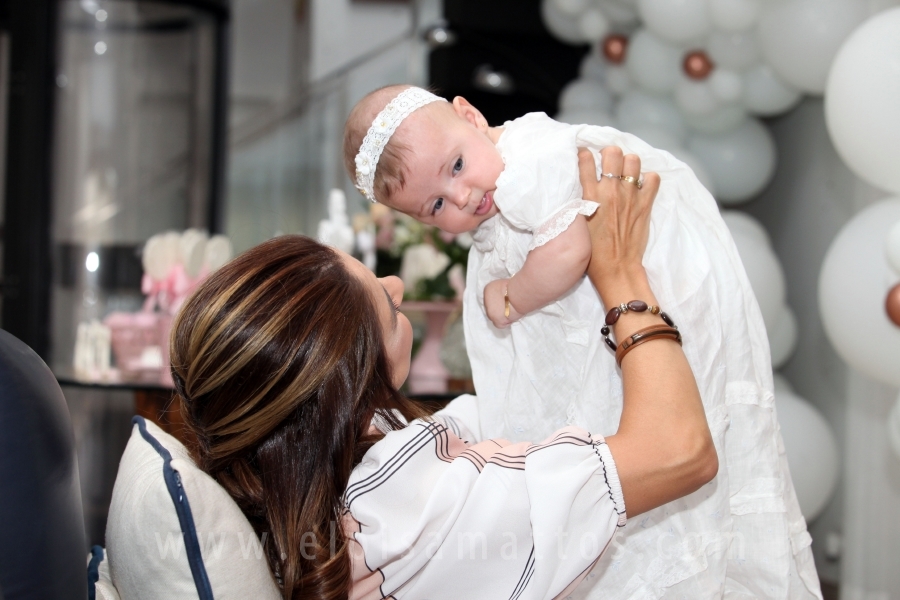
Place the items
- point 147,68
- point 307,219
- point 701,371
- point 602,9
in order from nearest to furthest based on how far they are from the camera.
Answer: point 701,371
point 602,9
point 147,68
point 307,219

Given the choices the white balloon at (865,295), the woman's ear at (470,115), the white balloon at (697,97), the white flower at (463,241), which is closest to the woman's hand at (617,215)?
the woman's ear at (470,115)

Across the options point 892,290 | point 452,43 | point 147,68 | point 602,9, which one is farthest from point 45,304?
point 892,290

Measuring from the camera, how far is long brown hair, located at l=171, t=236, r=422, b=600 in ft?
3.30

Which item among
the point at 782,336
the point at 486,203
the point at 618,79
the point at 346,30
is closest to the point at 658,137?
the point at 618,79

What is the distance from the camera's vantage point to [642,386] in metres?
1.08

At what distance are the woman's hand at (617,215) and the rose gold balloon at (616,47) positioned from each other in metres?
2.32

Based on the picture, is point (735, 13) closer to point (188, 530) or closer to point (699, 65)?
point (699, 65)

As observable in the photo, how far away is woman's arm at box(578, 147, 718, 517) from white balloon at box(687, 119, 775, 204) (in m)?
2.00

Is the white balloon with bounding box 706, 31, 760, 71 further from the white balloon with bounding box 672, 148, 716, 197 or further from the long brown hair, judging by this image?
the long brown hair

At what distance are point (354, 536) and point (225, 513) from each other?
157mm

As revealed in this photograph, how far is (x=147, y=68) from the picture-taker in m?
4.56

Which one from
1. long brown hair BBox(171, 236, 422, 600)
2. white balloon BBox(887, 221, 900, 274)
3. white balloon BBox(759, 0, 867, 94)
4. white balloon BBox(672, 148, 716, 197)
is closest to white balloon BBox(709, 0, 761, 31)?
white balloon BBox(759, 0, 867, 94)

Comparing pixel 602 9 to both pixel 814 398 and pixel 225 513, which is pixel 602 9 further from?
pixel 225 513

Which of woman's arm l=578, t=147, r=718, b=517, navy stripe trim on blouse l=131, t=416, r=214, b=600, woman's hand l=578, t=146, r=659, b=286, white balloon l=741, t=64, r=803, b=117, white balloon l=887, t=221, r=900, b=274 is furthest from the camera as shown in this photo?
white balloon l=741, t=64, r=803, b=117
